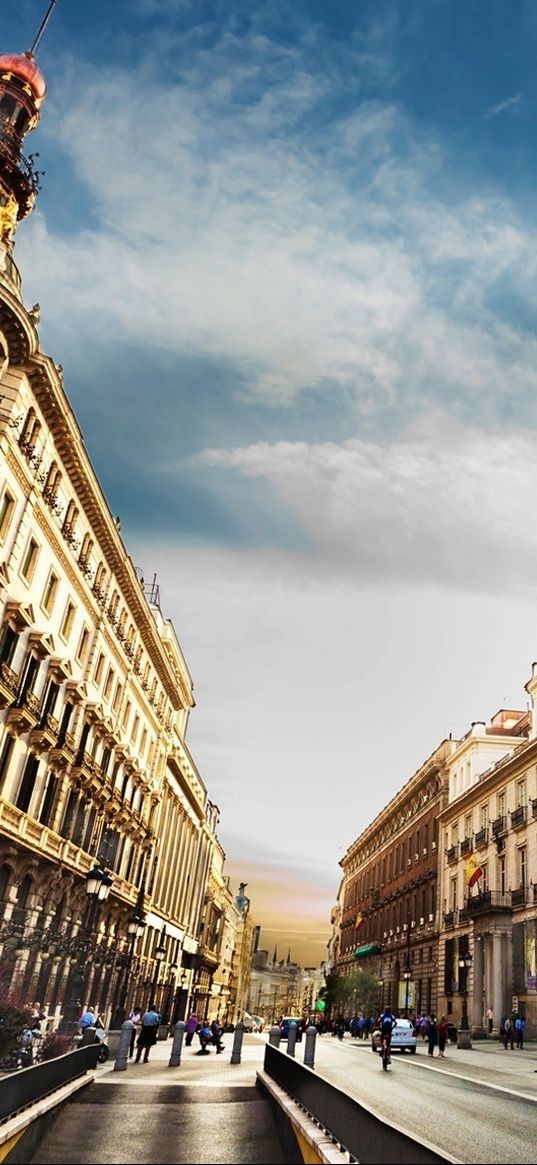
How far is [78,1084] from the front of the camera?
1639 cm

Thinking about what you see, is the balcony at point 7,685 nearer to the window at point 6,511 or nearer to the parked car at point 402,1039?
the window at point 6,511

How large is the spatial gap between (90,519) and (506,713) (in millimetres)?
47922

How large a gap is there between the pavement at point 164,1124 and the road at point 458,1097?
1874 mm

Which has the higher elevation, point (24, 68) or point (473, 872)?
point (24, 68)

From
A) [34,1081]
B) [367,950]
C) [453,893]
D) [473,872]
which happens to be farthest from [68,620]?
[367,950]

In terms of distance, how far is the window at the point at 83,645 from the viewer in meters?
36.2

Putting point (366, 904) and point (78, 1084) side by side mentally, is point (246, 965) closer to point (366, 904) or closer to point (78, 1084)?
point (366, 904)

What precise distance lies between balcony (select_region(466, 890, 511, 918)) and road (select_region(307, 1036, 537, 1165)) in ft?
46.6

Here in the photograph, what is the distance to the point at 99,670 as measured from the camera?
3950 centimetres

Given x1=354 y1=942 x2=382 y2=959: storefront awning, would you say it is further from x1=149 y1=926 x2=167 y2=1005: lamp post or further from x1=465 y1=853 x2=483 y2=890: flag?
x1=465 y1=853 x2=483 y2=890: flag

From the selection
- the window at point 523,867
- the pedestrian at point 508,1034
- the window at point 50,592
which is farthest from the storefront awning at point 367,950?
the window at point 50,592

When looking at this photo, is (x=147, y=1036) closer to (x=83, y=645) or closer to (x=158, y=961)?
(x=83, y=645)

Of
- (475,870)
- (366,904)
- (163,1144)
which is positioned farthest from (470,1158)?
(366,904)

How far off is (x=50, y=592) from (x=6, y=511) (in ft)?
18.4
